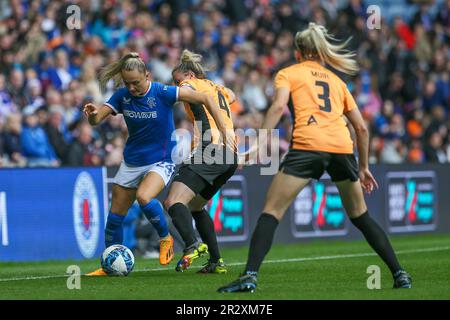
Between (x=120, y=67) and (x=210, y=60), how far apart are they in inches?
421

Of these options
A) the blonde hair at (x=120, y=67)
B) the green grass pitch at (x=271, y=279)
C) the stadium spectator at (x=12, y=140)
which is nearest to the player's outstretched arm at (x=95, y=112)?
the blonde hair at (x=120, y=67)

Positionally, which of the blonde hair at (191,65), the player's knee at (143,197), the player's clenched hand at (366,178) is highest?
the blonde hair at (191,65)

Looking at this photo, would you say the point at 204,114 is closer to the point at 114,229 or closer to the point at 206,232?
the point at 206,232

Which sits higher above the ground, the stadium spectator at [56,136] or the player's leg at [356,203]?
the stadium spectator at [56,136]

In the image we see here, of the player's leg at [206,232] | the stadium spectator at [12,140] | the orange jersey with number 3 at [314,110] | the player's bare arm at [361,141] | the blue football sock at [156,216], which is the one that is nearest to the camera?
the orange jersey with number 3 at [314,110]

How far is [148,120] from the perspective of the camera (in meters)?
12.0

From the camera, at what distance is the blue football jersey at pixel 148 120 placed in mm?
11964

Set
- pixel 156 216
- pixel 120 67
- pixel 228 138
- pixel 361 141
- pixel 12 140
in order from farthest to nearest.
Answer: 1. pixel 12 140
2. pixel 156 216
3. pixel 120 67
4. pixel 228 138
5. pixel 361 141

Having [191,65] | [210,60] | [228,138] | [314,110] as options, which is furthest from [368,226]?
[210,60]

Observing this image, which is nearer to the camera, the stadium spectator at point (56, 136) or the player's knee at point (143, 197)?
the player's knee at point (143, 197)

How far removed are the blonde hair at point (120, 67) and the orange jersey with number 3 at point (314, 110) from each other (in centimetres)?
252

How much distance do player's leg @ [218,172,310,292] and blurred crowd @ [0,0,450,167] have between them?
839 centimetres

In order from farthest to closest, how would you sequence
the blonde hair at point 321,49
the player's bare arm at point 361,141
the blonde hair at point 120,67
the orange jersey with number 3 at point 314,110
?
the blonde hair at point 120,67, the player's bare arm at point 361,141, the blonde hair at point 321,49, the orange jersey with number 3 at point 314,110

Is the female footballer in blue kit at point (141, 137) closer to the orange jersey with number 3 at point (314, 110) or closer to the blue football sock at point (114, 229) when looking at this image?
the blue football sock at point (114, 229)
